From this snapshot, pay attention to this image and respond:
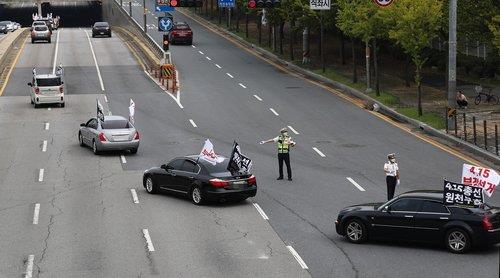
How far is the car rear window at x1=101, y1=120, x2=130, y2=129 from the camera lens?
1352 inches

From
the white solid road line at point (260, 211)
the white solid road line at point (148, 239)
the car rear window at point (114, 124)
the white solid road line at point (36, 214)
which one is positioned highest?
the car rear window at point (114, 124)

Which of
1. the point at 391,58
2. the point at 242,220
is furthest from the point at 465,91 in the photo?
the point at 242,220

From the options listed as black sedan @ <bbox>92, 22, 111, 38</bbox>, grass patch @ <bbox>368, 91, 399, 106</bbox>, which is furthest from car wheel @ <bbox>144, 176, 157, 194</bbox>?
black sedan @ <bbox>92, 22, 111, 38</bbox>

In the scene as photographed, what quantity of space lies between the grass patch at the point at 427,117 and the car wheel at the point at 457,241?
64.1 feet

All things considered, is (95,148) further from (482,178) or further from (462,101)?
(462,101)

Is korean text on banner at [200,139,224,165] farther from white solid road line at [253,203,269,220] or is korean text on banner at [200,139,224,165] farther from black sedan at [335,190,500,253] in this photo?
black sedan at [335,190,500,253]

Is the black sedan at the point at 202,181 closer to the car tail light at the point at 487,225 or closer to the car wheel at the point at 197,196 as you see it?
the car wheel at the point at 197,196

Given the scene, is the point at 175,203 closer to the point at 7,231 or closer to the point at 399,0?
the point at 7,231

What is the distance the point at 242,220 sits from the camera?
77.5 ft

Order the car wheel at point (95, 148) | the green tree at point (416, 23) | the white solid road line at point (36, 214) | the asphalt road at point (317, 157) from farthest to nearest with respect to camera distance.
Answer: the green tree at point (416, 23)
the car wheel at point (95, 148)
the white solid road line at point (36, 214)
the asphalt road at point (317, 157)

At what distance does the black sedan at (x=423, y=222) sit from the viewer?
19.5 metres

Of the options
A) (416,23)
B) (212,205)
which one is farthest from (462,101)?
(212,205)

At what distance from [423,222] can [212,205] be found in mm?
7262

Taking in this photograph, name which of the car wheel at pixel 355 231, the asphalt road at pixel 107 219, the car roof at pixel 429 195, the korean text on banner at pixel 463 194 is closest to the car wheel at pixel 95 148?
the asphalt road at pixel 107 219
